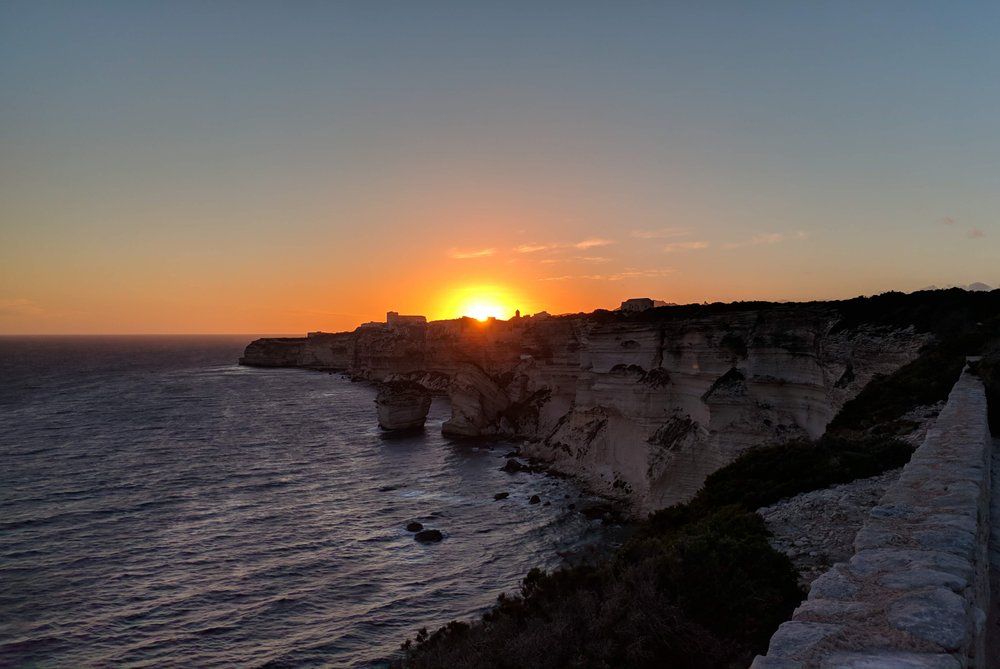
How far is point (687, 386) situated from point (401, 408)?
119 ft

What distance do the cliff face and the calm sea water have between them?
486cm

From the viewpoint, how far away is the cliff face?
94.7 feet

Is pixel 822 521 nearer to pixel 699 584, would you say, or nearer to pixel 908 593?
pixel 699 584

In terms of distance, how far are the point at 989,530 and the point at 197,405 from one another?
295 feet

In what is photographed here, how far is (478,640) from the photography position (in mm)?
11602

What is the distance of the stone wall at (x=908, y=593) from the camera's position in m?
4.19

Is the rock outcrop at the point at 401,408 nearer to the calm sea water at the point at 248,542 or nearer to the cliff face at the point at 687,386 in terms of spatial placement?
the calm sea water at the point at 248,542

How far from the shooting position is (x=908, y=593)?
495cm

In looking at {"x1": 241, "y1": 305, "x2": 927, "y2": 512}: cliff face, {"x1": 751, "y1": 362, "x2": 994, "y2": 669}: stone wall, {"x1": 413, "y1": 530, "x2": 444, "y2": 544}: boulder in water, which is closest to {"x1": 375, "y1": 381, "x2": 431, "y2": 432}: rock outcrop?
{"x1": 241, "y1": 305, "x2": 927, "y2": 512}: cliff face

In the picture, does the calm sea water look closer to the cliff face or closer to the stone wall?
the cliff face

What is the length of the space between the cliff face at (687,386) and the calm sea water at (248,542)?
4856 millimetres

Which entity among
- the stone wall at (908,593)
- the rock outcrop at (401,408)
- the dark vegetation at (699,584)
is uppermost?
the stone wall at (908,593)

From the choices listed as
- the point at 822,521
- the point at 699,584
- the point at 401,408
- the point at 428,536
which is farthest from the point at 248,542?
the point at 401,408

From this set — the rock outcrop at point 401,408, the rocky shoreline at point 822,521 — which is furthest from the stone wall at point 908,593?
the rock outcrop at point 401,408
